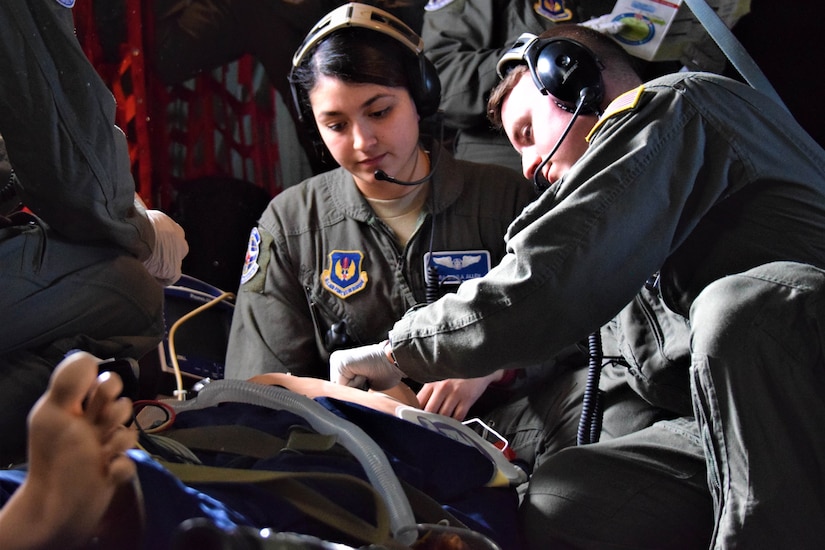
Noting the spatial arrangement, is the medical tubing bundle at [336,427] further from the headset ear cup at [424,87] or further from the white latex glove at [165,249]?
the headset ear cup at [424,87]

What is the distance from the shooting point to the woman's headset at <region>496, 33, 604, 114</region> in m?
0.97

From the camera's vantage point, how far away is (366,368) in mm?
1027

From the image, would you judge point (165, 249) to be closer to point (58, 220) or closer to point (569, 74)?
point (58, 220)

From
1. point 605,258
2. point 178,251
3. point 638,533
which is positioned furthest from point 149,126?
point 638,533

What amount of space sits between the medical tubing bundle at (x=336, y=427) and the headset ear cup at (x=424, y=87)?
0.61m

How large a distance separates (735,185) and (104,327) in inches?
25.8

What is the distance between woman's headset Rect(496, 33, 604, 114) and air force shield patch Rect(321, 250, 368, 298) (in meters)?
0.48

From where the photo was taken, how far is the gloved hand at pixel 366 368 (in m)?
1.01

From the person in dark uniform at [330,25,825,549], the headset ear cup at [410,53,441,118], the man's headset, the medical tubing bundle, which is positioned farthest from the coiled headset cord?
the headset ear cup at [410,53,441,118]

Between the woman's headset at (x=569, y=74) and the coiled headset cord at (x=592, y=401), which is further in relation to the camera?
the coiled headset cord at (x=592, y=401)

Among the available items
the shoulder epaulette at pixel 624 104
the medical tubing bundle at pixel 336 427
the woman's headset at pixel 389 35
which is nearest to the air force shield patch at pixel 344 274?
the woman's headset at pixel 389 35

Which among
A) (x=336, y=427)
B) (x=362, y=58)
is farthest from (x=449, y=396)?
(x=362, y=58)

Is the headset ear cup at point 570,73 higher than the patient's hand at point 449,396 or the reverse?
higher

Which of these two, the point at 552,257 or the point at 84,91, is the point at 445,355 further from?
the point at 84,91
